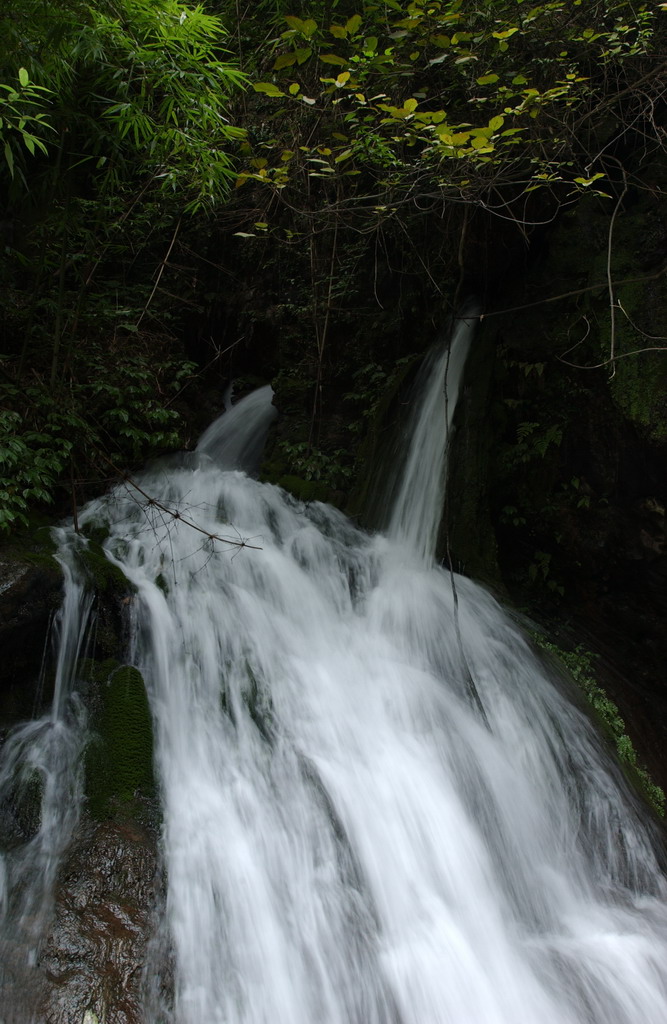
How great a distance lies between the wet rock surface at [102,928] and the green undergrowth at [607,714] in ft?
9.99

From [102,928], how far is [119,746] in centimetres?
82

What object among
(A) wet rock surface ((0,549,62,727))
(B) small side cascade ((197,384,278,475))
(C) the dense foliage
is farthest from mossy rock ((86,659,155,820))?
(B) small side cascade ((197,384,278,475))

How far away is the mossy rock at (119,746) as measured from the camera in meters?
2.95

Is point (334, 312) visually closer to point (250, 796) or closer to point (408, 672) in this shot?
point (408, 672)

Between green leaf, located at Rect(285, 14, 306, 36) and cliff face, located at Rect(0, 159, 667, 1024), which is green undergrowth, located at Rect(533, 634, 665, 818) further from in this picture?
green leaf, located at Rect(285, 14, 306, 36)

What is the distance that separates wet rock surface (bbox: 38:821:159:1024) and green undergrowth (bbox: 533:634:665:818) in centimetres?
304

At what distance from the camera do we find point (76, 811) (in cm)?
288

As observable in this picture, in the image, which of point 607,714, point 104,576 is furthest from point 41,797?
point 607,714

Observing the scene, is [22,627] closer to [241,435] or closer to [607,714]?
[607,714]

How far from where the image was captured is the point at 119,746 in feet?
10.3

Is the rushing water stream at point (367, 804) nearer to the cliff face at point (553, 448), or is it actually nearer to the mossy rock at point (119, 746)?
the mossy rock at point (119, 746)

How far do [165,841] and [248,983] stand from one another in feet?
2.17

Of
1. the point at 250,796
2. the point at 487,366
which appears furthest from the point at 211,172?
the point at 250,796

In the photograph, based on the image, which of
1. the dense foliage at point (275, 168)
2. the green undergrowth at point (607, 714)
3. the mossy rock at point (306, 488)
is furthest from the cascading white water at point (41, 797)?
the green undergrowth at point (607, 714)
